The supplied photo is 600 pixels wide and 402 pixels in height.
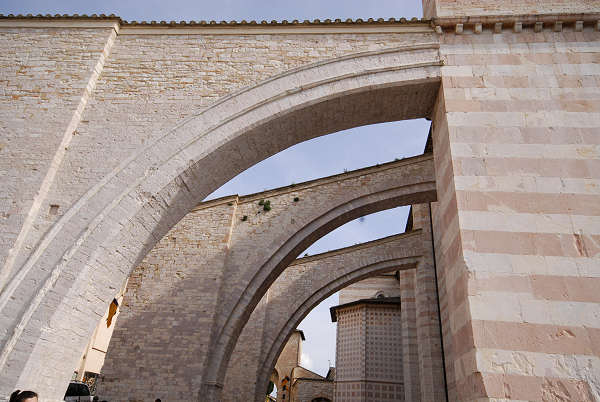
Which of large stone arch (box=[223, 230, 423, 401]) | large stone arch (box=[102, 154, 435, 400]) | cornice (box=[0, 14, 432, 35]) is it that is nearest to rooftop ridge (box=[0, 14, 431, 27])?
cornice (box=[0, 14, 432, 35])

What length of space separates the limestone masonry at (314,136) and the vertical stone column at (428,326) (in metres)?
5.28

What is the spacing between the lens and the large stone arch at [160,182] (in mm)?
4031

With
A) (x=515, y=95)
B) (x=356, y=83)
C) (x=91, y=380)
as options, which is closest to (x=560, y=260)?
(x=515, y=95)

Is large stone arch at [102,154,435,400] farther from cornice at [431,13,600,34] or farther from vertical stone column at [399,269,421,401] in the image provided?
vertical stone column at [399,269,421,401]

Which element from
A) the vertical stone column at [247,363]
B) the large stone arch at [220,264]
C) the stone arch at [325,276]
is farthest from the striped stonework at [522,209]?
the vertical stone column at [247,363]

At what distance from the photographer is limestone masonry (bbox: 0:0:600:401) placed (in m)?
3.57

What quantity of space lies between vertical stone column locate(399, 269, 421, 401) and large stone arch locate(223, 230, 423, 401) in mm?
1474

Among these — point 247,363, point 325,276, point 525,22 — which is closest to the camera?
point 525,22

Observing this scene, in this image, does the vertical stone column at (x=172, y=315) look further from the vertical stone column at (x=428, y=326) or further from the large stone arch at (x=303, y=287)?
the vertical stone column at (x=428, y=326)

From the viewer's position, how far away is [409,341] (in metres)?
11.9

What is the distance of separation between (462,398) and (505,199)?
78.9 inches

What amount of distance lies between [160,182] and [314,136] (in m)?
2.35

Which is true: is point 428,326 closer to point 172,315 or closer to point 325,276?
point 325,276

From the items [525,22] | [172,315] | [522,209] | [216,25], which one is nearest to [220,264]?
[172,315]
